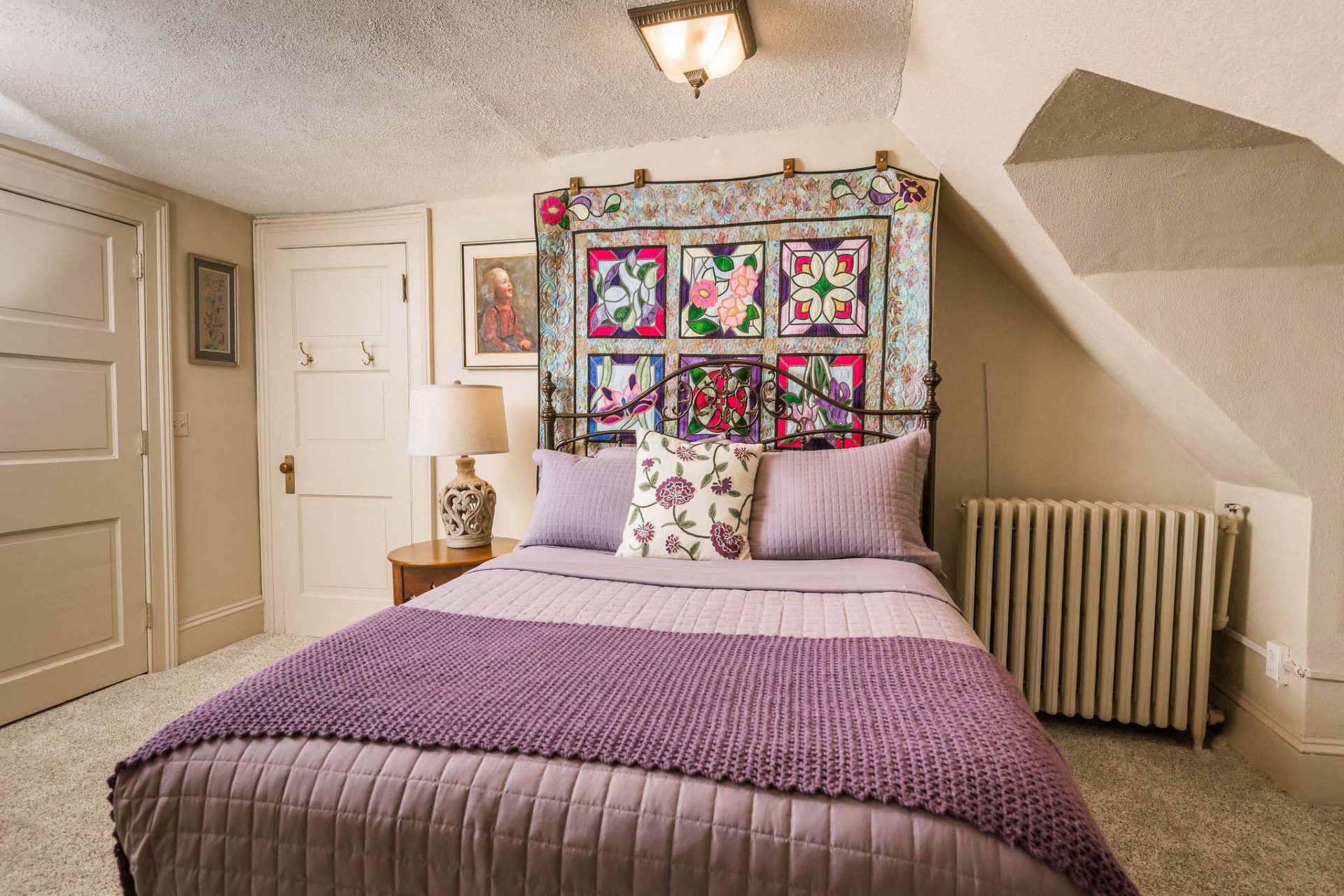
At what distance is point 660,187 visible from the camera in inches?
104

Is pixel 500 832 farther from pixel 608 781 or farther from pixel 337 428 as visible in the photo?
pixel 337 428

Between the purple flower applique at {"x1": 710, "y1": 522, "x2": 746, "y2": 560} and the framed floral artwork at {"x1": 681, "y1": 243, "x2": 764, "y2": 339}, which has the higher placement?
the framed floral artwork at {"x1": 681, "y1": 243, "x2": 764, "y2": 339}

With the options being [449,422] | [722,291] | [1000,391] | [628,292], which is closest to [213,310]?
[449,422]

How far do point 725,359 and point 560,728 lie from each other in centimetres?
185

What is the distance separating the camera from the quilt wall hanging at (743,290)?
8.07ft

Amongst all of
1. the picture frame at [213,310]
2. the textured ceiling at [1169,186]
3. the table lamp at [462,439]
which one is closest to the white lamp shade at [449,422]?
the table lamp at [462,439]

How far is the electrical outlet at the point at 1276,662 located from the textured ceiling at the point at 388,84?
2102mm

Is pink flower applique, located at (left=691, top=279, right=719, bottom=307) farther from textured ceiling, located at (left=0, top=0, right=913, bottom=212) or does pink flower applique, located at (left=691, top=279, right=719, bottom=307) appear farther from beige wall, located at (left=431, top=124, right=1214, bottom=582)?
textured ceiling, located at (left=0, top=0, right=913, bottom=212)

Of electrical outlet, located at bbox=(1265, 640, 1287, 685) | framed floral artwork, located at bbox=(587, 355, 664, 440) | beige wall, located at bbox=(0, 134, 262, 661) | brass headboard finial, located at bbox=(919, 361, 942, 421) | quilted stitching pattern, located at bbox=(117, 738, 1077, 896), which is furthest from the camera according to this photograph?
beige wall, located at bbox=(0, 134, 262, 661)

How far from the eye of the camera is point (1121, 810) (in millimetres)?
1906

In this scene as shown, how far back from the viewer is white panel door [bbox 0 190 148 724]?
247 centimetres

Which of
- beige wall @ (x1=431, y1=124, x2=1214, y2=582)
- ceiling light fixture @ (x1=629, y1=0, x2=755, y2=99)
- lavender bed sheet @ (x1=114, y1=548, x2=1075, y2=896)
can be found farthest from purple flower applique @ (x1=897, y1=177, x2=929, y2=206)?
lavender bed sheet @ (x1=114, y1=548, x2=1075, y2=896)

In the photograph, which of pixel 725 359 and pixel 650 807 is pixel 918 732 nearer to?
pixel 650 807

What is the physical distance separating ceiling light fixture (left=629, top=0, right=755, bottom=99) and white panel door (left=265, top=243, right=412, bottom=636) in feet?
6.29
